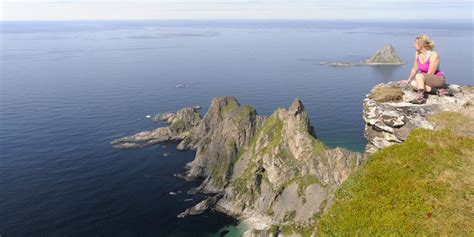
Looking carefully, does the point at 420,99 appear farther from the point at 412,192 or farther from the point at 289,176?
the point at 289,176

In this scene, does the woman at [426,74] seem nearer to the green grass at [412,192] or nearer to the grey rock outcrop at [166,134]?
the green grass at [412,192]

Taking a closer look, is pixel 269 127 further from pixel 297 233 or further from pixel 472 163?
pixel 472 163

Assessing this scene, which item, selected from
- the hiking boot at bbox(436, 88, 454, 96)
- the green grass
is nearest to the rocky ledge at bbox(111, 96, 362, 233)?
the hiking boot at bbox(436, 88, 454, 96)

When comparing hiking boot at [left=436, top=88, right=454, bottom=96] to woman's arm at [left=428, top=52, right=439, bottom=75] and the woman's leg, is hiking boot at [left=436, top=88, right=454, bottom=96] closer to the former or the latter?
the woman's leg

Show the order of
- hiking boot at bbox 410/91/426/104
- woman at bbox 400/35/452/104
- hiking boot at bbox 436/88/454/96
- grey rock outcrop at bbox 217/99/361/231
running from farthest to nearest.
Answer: grey rock outcrop at bbox 217/99/361/231 → hiking boot at bbox 436/88/454/96 → hiking boot at bbox 410/91/426/104 → woman at bbox 400/35/452/104

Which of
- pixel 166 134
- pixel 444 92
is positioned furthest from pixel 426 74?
pixel 166 134
